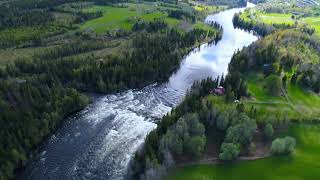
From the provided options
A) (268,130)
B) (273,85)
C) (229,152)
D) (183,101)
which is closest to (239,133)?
(229,152)

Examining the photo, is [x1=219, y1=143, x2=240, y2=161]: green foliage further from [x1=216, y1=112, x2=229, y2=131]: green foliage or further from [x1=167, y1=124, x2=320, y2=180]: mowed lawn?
[x1=216, y1=112, x2=229, y2=131]: green foliage

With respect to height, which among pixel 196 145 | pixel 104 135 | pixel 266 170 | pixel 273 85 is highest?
pixel 273 85

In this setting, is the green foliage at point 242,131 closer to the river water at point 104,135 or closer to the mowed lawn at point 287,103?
the mowed lawn at point 287,103

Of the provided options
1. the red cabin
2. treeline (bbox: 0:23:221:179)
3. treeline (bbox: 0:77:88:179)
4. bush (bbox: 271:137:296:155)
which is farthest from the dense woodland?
treeline (bbox: 0:23:221:179)

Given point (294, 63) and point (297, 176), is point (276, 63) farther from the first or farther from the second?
point (297, 176)

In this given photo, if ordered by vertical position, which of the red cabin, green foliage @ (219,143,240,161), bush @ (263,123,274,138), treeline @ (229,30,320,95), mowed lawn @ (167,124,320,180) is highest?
treeline @ (229,30,320,95)

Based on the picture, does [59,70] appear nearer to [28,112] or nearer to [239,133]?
[28,112]

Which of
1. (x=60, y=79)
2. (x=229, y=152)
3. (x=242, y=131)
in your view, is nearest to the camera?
(x=229, y=152)
